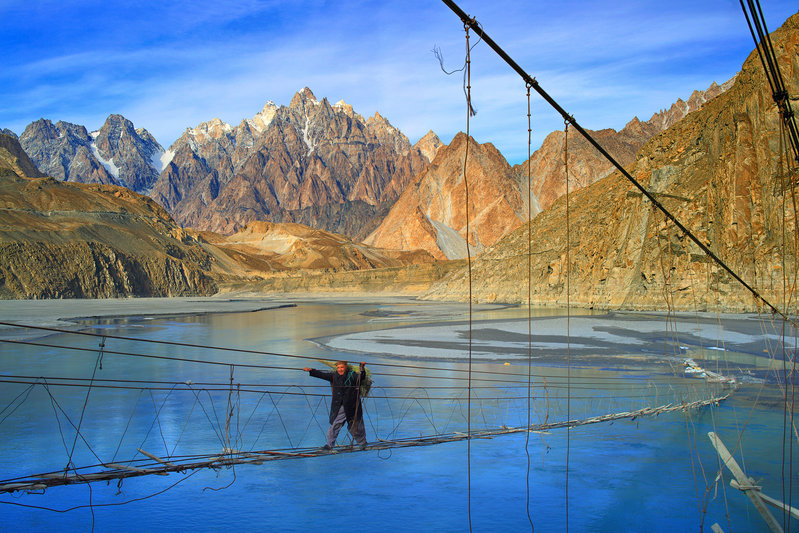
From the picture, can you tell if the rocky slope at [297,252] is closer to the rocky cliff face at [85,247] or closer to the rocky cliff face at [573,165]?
the rocky cliff face at [85,247]

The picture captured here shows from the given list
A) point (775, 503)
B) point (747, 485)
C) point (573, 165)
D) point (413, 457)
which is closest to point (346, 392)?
point (413, 457)

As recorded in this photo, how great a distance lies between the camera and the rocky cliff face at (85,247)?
90.5m

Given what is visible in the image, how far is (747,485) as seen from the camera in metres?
10.8

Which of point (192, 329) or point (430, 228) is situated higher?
point (430, 228)

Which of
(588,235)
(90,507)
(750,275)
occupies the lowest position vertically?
(90,507)

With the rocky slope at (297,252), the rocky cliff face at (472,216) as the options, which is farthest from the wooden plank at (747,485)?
the rocky cliff face at (472,216)

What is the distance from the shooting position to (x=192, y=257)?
138m

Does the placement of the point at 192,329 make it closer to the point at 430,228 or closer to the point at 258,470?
the point at 258,470

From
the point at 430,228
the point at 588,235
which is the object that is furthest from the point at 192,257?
the point at 588,235

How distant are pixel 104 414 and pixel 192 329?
92.9ft

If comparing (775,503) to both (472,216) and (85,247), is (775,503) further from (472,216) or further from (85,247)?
(472,216)

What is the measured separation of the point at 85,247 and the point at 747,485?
10506 centimetres

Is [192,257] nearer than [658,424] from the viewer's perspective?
No

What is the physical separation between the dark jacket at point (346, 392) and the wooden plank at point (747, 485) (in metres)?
6.70
